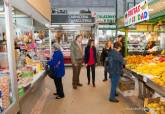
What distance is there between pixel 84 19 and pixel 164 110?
10.2 meters

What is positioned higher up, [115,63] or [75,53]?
[75,53]

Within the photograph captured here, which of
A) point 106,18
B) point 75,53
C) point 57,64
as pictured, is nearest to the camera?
point 57,64

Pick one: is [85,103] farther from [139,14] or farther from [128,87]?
[139,14]

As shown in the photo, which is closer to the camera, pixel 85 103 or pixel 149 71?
pixel 149 71

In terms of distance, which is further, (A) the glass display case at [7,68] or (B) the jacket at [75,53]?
(B) the jacket at [75,53]

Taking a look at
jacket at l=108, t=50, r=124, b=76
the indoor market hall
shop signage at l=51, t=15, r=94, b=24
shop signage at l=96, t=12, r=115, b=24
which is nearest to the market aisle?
the indoor market hall

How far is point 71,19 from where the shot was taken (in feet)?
45.7

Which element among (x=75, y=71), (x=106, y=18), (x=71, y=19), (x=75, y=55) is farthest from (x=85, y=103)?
(x=106, y=18)

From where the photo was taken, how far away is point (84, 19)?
1405 cm

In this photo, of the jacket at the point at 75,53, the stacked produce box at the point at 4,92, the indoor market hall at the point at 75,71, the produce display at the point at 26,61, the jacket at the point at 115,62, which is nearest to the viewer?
the stacked produce box at the point at 4,92

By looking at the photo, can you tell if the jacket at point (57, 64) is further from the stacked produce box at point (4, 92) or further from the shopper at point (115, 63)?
the stacked produce box at point (4, 92)

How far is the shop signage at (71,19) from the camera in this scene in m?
13.9

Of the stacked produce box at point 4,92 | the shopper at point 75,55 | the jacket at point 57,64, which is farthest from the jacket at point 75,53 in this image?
the stacked produce box at point 4,92

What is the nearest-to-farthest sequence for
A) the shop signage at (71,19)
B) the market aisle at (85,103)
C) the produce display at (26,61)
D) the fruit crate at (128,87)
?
the produce display at (26,61) → the market aisle at (85,103) → the fruit crate at (128,87) → the shop signage at (71,19)
